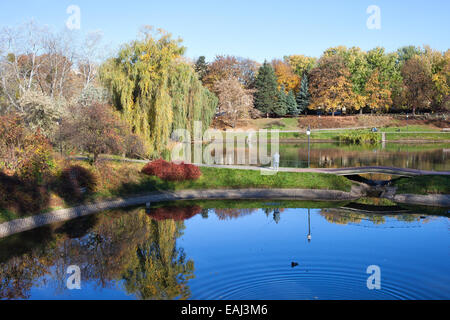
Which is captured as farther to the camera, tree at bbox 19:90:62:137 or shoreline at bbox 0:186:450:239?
tree at bbox 19:90:62:137

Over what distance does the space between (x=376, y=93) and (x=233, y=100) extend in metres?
23.7

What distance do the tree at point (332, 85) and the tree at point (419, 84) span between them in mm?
9724

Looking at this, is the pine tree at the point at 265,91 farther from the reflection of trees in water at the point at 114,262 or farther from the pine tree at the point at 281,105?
the reflection of trees in water at the point at 114,262

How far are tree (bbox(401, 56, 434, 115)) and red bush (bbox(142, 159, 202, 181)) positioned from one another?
57.5 metres

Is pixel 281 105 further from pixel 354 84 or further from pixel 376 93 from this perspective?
pixel 376 93

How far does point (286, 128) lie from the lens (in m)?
74.6

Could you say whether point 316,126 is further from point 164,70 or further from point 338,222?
point 338,222

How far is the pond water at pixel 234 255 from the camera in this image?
13156mm

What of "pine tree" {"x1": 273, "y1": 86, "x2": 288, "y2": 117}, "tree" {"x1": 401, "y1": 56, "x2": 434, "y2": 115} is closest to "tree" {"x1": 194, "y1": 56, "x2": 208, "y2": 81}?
"pine tree" {"x1": 273, "y1": 86, "x2": 288, "y2": 117}

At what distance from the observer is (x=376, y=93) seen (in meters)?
76.8

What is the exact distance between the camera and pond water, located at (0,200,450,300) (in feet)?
43.2

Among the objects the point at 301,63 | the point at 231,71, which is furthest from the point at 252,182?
the point at 301,63

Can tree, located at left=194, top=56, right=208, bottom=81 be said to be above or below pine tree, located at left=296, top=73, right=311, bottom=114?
above

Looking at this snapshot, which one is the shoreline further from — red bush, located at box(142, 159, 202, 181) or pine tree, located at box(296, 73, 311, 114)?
pine tree, located at box(296, 73, 311, 114)
